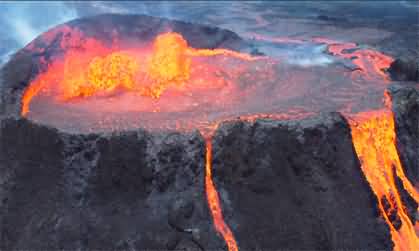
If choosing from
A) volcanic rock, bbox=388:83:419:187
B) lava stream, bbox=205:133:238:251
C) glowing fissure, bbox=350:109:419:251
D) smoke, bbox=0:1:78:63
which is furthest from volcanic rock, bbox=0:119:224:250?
smoke, bbox=0:1:78:63

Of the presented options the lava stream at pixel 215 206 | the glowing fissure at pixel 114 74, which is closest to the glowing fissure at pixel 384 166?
the lava stream at pixel 215 206

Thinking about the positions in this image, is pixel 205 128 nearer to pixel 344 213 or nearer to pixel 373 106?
pixel 344 213

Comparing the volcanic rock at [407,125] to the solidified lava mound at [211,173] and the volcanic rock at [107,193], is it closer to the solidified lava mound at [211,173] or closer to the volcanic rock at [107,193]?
the solidified lava mound at [211,173]

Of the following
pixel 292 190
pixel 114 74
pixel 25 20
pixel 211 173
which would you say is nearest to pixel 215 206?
pixel 211 173

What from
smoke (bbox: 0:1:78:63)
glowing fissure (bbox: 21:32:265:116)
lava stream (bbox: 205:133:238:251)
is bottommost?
lava stream (bbox: 205:133:238:251)

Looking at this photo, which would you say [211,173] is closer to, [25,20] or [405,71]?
[405,71]

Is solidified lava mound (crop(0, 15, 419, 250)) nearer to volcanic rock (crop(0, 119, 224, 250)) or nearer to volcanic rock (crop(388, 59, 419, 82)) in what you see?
volcanic rock (crop(0, 119, 224, 250))

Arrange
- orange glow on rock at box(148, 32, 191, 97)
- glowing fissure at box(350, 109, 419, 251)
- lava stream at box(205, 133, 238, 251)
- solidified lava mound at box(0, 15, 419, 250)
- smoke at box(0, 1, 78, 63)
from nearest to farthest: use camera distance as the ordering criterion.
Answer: lava stream at box(205, 133, 238, 251) → solidified lava mound at box(0, 15, 419, 250) → glowing fissure at box(350, 109, 419, 251) → orange glow on rock at box(148, 32, 191, 97) → smoke at box(0, 1, 78, 63)

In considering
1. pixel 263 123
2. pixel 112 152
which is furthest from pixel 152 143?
pixel 263 123
